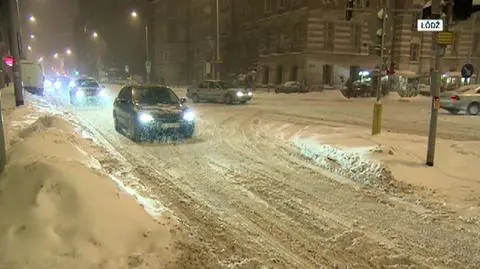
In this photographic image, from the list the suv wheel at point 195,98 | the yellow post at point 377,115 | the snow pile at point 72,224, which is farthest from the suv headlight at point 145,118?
the suv wheel at point 195,98

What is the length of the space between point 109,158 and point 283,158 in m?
4.00

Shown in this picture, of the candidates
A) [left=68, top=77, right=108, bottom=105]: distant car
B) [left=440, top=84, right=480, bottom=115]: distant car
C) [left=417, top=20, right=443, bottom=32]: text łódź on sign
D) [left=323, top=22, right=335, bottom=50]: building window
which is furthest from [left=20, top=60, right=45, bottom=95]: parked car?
[left=417, top=20, right=443, bottom=32]: text łódź on sign

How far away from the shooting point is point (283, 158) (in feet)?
34.5

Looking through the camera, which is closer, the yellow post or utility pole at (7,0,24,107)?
the yellow post

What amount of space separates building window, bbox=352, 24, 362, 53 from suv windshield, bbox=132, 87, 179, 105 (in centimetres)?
3907

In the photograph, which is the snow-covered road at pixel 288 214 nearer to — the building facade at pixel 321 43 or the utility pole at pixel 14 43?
the utility pole at pixel 14 43

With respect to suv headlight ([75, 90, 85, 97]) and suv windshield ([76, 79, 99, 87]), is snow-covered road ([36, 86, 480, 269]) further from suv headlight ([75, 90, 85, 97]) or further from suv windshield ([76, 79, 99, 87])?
suv windshield ([76, 79, 99, 87])

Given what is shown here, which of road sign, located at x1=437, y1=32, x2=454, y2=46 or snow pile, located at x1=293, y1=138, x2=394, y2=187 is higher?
road sign, located at x1=437, y1=32, x2=454, y2=46

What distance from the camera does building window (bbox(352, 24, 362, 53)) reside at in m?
49.1

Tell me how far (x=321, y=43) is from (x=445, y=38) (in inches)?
1562

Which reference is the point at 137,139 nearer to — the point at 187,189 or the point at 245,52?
the point at 187,189

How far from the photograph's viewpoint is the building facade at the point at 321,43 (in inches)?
1845

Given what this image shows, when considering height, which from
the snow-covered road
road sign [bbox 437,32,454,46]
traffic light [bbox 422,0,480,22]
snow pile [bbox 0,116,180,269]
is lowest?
the snow-covered road

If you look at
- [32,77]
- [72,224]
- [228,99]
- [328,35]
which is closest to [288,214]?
[72,224]
